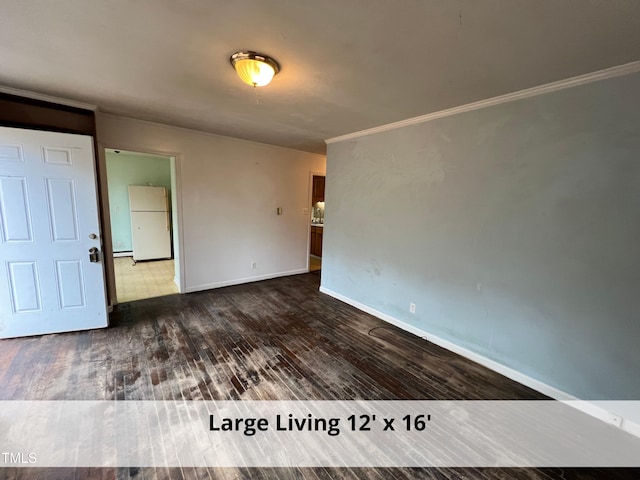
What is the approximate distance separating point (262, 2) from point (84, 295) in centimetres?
332

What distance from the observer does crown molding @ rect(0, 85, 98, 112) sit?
8.07 feet

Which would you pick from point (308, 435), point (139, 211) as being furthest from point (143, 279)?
point (308, 435)

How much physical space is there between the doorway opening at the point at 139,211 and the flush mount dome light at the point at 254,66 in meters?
4.77

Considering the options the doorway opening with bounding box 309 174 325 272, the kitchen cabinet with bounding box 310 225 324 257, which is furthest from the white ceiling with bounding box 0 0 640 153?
the kitchen cabinet with bounding box 310 225 324 257

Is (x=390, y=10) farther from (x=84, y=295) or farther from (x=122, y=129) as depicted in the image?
(x=84, y=295)

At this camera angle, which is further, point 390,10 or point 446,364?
point 446,364

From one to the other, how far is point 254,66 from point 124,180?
6105 millimetres

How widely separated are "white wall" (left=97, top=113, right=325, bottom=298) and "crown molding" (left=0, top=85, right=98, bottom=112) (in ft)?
1.08

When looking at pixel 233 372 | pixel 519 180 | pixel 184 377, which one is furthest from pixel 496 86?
pixel 184 377

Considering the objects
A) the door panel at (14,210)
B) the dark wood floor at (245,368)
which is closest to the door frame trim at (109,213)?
the dark wood floor at (245,368)

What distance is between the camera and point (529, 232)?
221cm

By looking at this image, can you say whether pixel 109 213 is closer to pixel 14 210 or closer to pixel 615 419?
pixel 14 210

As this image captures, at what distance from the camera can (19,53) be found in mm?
1835

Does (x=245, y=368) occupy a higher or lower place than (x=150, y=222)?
lower
